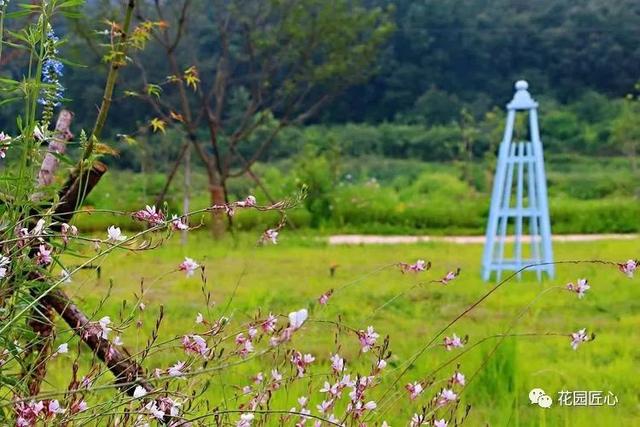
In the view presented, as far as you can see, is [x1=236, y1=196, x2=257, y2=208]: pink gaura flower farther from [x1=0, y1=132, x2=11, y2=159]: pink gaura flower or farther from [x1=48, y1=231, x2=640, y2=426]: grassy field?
[x1=0, y1=132, x2=11, y2=159]: pink gaura flower

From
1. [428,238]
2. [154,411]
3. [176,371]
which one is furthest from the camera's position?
[428,238]

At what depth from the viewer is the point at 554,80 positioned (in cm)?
2586

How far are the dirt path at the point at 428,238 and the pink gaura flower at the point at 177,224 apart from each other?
889 centimetres

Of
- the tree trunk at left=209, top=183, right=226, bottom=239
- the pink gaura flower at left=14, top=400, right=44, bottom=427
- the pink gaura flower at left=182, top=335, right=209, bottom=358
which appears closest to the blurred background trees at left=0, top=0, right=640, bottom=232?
the tree trunk at left=209, top=183, right=226, bottom=239

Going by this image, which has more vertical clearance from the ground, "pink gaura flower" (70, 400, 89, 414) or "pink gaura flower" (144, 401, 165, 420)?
"pink gaura flower" (144, 401, 165, 420)

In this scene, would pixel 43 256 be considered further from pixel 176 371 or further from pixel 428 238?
pixel 428 238

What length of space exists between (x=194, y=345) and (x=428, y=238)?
9942 millimetres

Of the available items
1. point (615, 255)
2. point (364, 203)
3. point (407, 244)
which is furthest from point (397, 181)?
point (615, 255)

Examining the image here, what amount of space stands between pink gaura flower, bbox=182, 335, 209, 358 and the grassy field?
158 mm

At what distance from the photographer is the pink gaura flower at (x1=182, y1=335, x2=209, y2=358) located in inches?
64.4

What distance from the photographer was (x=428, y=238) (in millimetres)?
11523

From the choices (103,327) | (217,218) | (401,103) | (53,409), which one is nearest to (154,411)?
(53,409)

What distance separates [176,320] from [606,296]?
2.63 m

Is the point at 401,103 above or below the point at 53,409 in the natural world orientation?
below
